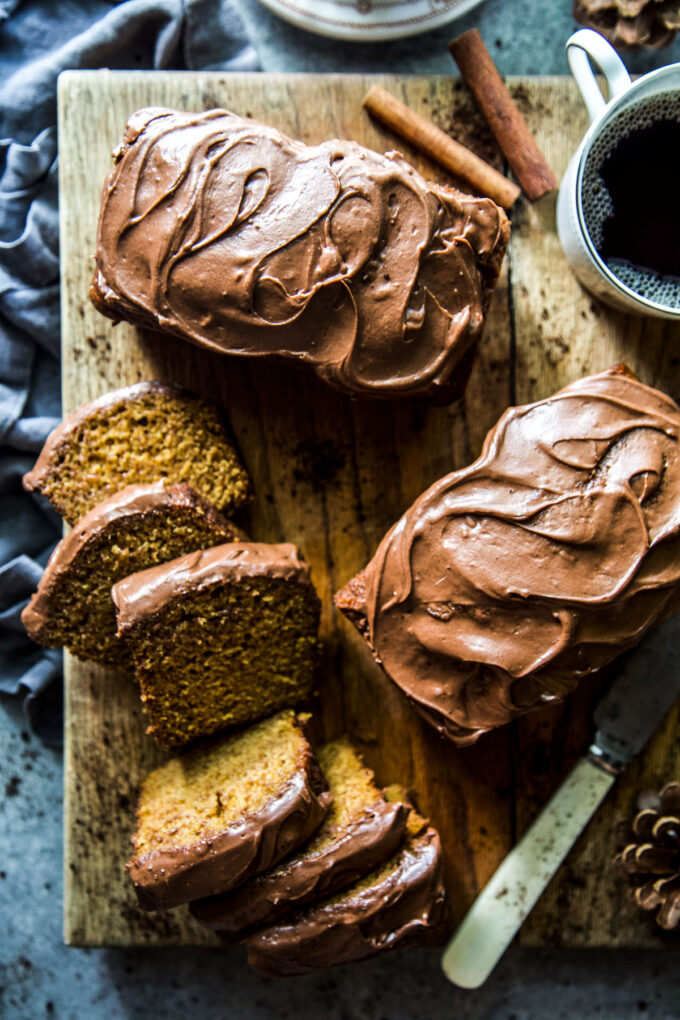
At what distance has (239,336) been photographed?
7.75ft

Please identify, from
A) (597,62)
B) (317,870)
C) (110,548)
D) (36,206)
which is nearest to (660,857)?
(317,870)

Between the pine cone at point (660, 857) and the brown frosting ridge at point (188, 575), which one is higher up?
the brown frosting ridge at point (188, 575)

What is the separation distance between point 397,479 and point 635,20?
1674 mm

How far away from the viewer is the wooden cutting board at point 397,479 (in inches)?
109

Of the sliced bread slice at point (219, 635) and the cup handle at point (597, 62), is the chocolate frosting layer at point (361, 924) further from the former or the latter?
the cup handle at point (597, 62)

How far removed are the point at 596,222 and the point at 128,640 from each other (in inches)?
75.0

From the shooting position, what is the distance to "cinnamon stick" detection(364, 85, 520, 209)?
106 inches

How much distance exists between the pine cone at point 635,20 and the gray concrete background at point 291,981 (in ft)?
0.79

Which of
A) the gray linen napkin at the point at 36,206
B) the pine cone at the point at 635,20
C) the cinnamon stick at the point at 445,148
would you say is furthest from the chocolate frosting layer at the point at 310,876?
the pine cone at the point at 635,20

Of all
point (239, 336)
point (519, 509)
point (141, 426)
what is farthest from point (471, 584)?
point (141, 426)

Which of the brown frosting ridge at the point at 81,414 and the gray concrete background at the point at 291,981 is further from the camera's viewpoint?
the gray concrete background at the point at 291,981

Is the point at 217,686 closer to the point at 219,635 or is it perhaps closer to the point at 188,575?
the point at 219,635

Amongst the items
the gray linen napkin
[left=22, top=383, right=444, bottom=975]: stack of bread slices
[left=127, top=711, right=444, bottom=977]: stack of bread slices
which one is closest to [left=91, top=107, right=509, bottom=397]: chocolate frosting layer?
[left=22, top=383, right=444, bottom=975]: stack of bread slices

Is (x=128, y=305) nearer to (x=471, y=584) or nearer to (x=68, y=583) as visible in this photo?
(x=68, y=583)
